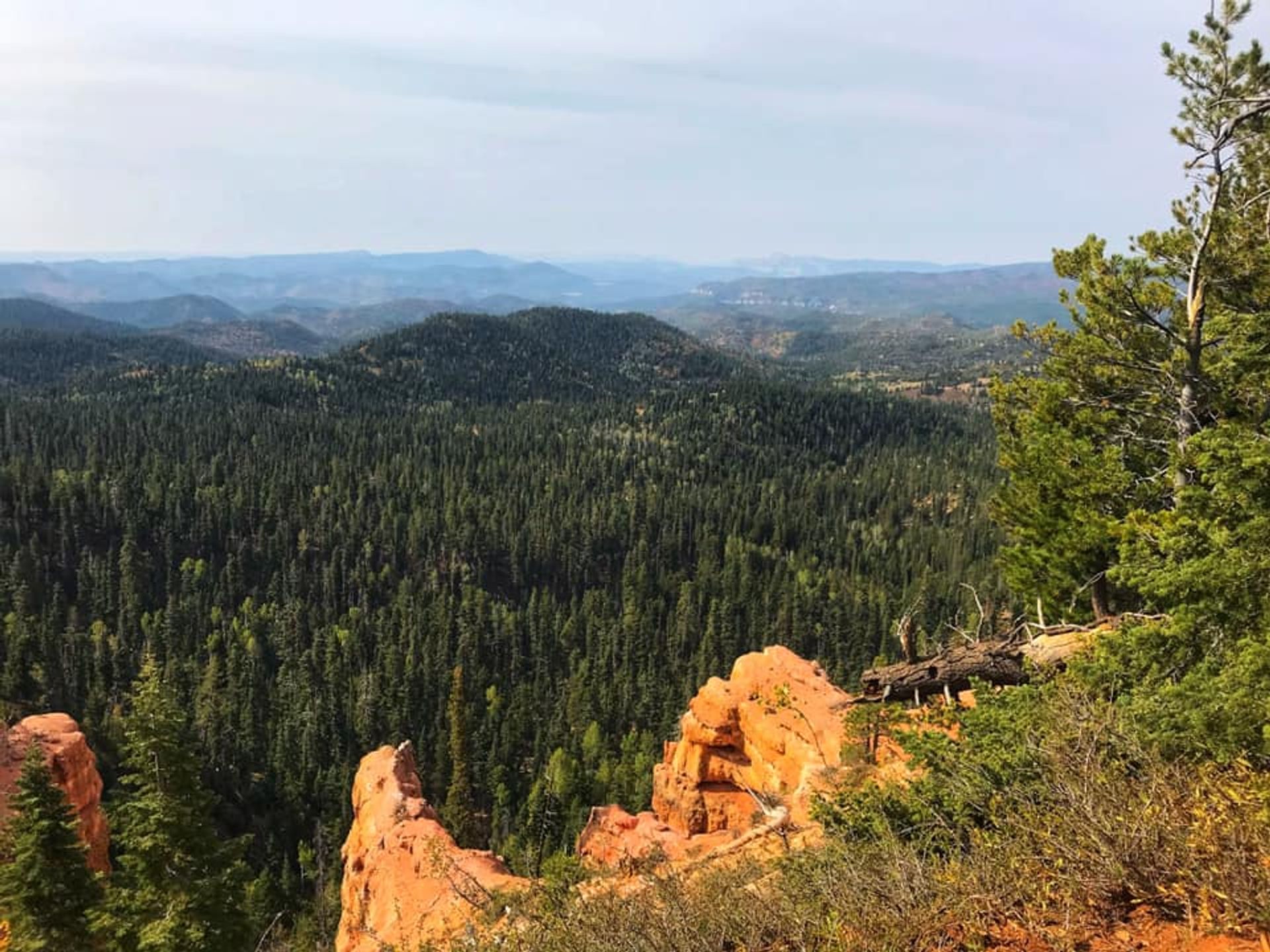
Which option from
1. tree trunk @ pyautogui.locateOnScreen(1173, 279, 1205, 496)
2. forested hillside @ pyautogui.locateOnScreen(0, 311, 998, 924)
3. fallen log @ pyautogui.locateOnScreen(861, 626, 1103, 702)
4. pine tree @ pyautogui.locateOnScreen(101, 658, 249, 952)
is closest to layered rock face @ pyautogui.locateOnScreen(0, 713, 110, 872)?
pine tree @ pyautogui.locateOnScreen(101, 658, 249, 952)

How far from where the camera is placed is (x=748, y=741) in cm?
2562

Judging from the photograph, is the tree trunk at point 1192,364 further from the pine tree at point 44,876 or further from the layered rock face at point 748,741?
the pine tree at point 44,876

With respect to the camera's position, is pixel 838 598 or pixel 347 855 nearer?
pixel 347 855

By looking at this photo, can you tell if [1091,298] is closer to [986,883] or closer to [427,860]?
[986,883]

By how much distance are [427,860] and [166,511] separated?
4493 inches

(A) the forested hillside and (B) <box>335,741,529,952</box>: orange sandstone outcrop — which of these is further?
(A) the forested hillside

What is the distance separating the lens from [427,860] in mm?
20781

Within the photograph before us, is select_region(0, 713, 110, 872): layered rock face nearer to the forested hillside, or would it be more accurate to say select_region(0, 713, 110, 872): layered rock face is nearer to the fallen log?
the forested hillside

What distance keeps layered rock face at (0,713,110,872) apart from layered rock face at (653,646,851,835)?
870 inches

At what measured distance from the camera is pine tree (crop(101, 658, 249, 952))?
20.3m

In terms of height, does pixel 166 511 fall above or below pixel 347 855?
below

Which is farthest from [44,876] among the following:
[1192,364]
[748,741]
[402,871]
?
[1192,364]

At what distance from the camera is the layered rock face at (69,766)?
28391mm

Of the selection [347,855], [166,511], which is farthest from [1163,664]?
[166,511]
